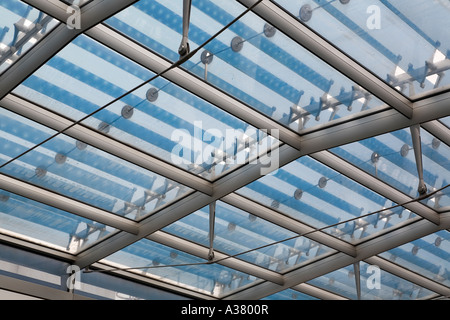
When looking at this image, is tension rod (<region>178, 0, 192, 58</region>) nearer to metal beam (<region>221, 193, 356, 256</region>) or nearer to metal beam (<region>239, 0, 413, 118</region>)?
metal beam (<region>239, 0, 413, 118</region>)

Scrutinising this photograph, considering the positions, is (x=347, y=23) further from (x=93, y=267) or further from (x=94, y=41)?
(x=93, y=267)

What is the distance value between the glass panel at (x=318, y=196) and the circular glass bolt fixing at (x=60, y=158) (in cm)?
521

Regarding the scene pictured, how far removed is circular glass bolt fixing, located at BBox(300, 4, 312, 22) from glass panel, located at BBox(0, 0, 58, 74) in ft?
16.7

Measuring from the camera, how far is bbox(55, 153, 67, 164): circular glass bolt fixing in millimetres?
18906

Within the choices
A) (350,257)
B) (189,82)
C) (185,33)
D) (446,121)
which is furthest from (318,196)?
(185,33)

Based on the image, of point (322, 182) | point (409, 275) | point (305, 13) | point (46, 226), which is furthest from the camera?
point (409, 275)

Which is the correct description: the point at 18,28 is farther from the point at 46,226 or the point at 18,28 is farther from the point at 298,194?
the point at 298,194

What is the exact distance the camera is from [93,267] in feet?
77.3

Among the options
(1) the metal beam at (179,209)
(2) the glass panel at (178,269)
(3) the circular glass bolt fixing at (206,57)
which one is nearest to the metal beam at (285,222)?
(1) the metal beam at (179,209)

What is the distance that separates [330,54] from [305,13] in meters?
1.32

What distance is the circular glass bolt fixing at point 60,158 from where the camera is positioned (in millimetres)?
18906

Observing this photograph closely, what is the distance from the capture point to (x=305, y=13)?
1458cm

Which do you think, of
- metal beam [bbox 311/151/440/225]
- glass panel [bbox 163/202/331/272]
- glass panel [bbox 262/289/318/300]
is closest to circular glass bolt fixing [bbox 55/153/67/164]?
glass panel [bbox 163/202/331/272]

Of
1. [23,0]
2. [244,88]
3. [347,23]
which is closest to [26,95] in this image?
[23,0]
